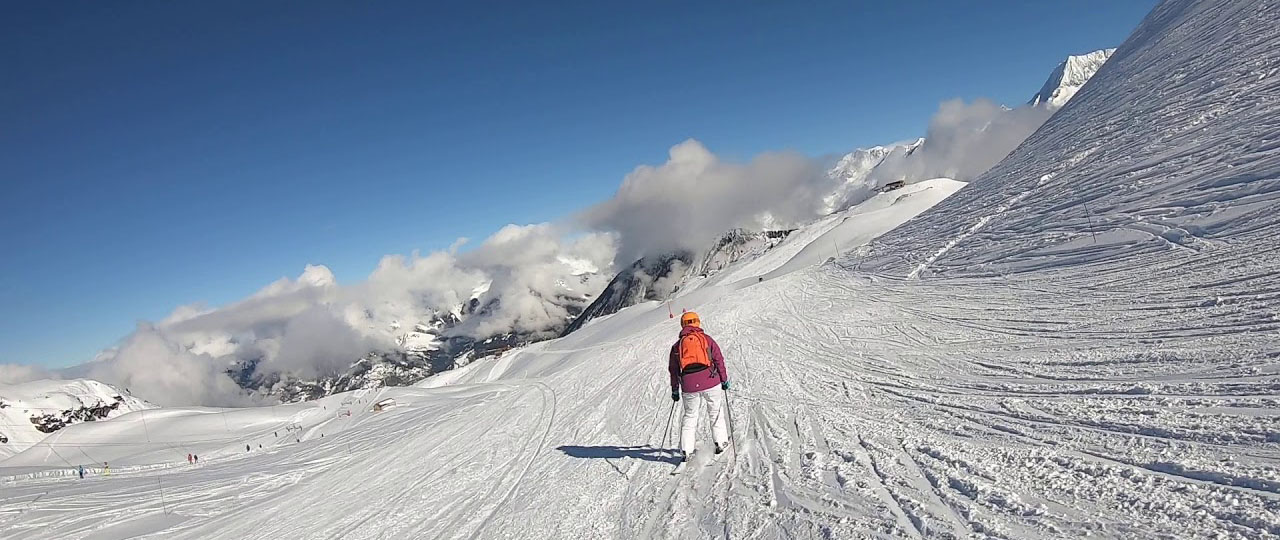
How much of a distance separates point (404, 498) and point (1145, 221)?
19.0 m

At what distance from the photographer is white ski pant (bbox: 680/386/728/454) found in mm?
8422

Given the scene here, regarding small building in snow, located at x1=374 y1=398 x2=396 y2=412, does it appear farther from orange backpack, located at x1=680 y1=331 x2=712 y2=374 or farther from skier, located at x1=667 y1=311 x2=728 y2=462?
orange backpack, located at x1=680 y1=331 x2=712 y2=374

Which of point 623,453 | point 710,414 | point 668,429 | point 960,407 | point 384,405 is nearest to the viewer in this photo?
point 710,414

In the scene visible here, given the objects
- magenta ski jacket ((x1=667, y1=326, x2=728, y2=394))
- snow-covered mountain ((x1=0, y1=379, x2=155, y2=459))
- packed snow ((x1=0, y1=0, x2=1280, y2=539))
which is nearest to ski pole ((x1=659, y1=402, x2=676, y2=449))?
packed snow ((x1=0, y1=0, x2=1280, y2=539))

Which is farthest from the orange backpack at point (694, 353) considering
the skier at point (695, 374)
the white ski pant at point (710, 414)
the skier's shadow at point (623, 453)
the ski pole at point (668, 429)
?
the ski pole at point (668, 429)

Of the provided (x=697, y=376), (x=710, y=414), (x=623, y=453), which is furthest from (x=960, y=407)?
(x=623, y=453)

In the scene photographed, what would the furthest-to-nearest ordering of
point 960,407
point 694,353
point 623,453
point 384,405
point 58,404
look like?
point 58,404
point 384,405
point 623,453
point 960,407
point 694,353

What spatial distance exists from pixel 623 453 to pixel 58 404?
12492cm

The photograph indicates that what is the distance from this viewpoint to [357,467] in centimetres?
1467

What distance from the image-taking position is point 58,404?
93438mm

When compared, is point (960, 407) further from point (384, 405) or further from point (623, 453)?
point (384, 405)

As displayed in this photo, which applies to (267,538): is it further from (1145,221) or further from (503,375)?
A: (503,375)

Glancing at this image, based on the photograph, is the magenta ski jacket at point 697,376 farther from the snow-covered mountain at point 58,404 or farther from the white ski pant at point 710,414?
the snow-covered mountain at point 58,404

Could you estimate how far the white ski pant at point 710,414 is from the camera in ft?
27.6
